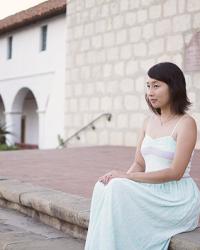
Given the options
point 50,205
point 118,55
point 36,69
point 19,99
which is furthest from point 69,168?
point 19,99

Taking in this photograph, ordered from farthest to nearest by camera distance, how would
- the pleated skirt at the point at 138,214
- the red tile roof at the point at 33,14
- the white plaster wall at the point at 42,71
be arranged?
the white plaster wall at the point at 42,71 < the red tile roof at the point at 33,14 < the pleated skirt at the point at 138,214

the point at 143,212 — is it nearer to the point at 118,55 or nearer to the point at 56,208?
the point at 56,208

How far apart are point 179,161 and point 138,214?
0.39 metres

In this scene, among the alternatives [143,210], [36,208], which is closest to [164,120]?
[143,210]

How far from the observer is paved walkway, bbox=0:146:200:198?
5.32 meters

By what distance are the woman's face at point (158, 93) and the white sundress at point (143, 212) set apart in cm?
22

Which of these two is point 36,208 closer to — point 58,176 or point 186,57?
point 58,176

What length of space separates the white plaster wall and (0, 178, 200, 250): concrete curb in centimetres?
1071

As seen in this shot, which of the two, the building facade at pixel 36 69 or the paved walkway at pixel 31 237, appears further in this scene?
the building facade at pixel 36 69

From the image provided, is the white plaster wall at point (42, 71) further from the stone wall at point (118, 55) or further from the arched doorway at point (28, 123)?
the stone wall at point (118, 55)

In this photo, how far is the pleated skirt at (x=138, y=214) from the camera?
9.07 feet

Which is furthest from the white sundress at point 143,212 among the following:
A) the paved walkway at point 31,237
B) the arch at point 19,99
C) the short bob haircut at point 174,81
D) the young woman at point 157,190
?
the arch at point 19,99

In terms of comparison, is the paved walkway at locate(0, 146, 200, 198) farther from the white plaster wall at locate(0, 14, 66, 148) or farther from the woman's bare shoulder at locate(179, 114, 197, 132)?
the white plaster wall at locate(0, 14, 66, 148)

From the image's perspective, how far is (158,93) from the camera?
10.0 ft
